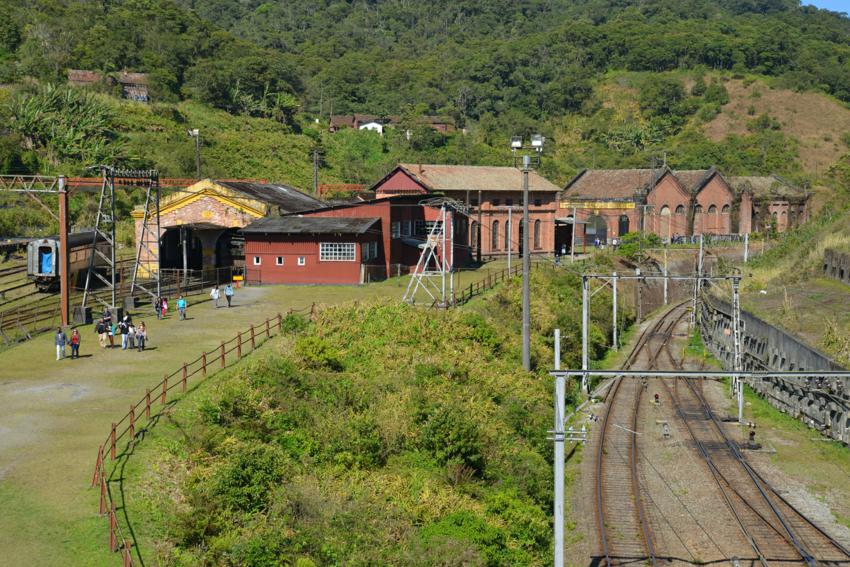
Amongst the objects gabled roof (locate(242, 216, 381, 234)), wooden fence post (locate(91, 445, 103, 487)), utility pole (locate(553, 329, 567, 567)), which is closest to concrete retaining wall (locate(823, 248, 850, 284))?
gabled roof (locate(242, 216, 381, 234))

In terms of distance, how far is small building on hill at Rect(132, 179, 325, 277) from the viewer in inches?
2169

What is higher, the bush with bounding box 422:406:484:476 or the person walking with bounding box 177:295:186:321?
the person walking with bounding box 177:295:186:321

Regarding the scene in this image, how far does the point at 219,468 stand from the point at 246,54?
124465mm

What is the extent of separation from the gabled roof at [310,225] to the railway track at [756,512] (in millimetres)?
22028

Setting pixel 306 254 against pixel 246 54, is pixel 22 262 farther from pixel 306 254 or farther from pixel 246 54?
pixel 246 54

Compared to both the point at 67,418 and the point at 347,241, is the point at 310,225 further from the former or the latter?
the point at 67,418

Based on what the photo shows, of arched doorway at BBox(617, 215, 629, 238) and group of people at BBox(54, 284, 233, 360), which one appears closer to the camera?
group of people at BBox(54, 284, 233, 360)

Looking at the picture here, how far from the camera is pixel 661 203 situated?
8556 cm

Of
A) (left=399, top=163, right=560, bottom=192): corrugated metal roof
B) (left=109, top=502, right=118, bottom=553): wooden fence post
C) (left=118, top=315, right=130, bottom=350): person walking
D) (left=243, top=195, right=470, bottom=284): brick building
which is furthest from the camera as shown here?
(left=399, top=163, right=560, bottom=192): corrugated metal roof

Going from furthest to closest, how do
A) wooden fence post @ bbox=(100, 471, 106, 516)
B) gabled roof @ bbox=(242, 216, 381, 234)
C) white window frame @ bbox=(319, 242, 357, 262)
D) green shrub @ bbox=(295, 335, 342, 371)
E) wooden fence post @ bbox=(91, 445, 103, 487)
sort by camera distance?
white window frame @ bbox=(319, 242, 357, 262) < gabled roof @ bbox=(242, 216, 381, 234) < green shrub @ bbox=(295, 335, 342, 371) < wooden fence post @ bbox=(91, 445, 103, 487) < wooden fence post @ bbox=(100, 471, 106, 516)

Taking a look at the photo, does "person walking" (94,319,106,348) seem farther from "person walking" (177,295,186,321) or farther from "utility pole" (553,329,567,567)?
"utility pole" (553,329,567,567)

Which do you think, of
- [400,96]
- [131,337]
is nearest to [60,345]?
[131,337]

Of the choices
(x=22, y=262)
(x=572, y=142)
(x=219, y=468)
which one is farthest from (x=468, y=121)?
(x=219, y=468)

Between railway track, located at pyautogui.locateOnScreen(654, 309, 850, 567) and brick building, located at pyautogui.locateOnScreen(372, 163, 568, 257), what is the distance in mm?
33499
